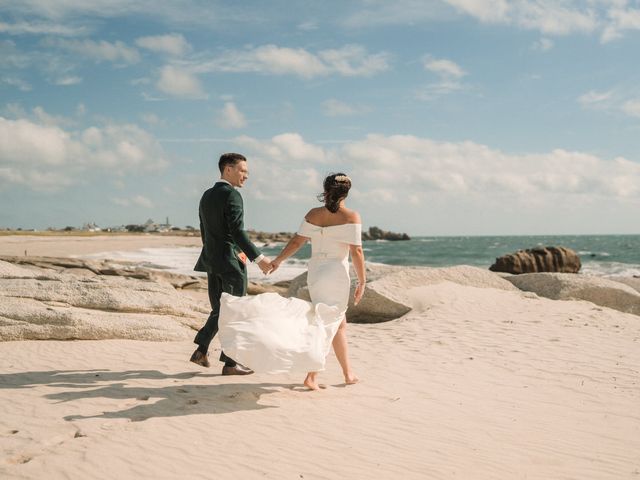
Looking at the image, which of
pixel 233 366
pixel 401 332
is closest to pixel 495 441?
pixel 233 366

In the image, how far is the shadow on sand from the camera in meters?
5.26

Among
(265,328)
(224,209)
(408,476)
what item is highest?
(224,209)

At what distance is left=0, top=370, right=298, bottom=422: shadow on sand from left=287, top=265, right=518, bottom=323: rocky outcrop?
578 cm

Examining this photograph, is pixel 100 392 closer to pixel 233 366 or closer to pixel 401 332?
pixel 233 366

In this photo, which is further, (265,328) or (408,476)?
(265,328)

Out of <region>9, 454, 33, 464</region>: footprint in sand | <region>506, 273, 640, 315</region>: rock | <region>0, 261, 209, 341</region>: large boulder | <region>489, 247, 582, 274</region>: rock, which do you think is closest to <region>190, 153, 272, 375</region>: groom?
<region>9, 454, 33, 464</region>: footprint in sand

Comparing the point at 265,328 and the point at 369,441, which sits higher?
the point at 265,328

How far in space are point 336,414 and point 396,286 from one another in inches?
299

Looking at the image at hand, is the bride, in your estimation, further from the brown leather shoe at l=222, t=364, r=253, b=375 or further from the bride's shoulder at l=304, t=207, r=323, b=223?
the brown leather shoe at l=222, t=364, r=253, b=375

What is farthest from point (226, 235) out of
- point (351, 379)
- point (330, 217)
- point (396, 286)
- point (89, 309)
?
point (396, 286)

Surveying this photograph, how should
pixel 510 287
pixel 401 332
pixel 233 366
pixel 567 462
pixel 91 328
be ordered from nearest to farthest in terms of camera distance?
pixel 567 462 → pixel 233 366 → pixel 91 328 → pixel 401 332 → pixel 510 287

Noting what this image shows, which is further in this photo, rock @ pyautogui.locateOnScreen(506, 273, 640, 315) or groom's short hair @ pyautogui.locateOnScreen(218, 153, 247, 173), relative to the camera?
rock @ pyautogui.locateOnScreen(506, 273, 640, 315)

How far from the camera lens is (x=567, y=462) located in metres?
4.38

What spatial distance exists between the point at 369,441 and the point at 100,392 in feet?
9.42
